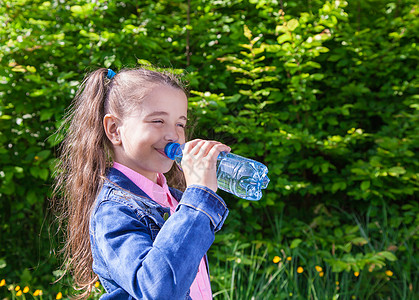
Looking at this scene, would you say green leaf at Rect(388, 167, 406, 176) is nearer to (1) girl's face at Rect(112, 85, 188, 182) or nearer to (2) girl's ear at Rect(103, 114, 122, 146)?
(1) girl's face at Rect(112, 85, 188, 182)

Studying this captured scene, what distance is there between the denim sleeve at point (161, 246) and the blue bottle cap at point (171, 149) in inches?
7.2

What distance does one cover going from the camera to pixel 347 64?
3.67m

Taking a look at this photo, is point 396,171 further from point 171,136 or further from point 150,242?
point 150,242

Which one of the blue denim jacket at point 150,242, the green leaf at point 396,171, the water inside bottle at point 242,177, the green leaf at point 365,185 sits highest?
the blue denim jacket at point 150,242

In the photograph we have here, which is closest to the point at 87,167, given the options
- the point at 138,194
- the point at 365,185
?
the point at 138,194

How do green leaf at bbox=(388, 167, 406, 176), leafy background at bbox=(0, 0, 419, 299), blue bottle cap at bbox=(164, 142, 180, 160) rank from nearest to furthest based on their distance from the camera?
blue bottle cap at bbox=(164, 142, 180, 160) → leafy background at bbox=(0, 0, 419, 299) → green leaf at bbox=(388, 167, 406, 176)

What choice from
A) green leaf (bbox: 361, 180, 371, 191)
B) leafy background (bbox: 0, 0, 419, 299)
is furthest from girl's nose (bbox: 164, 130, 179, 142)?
green leaf (bbox: 361, 180, 371, 191)

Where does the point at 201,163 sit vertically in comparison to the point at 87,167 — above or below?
above

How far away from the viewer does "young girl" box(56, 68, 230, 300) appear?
1048 millimetres

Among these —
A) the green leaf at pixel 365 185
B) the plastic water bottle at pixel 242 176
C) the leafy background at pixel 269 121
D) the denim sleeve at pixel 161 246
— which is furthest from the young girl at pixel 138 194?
the green leaf at pixel 365 185

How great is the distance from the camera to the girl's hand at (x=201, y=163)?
1.16m

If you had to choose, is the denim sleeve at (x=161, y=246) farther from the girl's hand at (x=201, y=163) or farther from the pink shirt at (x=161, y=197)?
the pink shirt at (x=161, y=197)

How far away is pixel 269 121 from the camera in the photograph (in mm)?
3266

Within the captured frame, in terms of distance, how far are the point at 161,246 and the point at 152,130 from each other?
396mm
